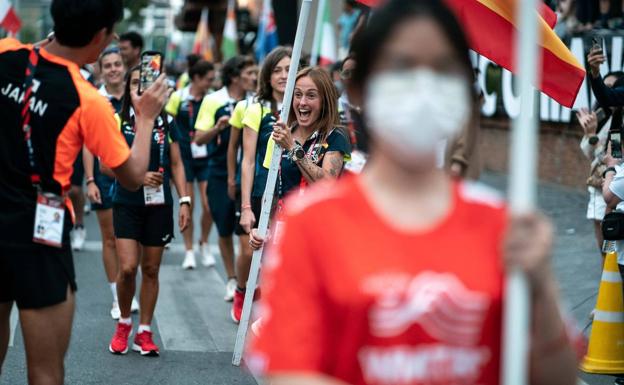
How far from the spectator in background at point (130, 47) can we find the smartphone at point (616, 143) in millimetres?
5740

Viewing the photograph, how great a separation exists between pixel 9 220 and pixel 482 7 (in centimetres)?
350

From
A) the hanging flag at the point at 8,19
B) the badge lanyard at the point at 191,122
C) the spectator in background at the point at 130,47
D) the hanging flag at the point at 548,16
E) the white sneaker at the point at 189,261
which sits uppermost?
the hanging flag at the point at 8,19

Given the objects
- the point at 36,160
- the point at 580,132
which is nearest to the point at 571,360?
the point at 36,160

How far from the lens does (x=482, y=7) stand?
6.72 meters

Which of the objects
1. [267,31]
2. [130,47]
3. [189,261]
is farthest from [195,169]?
[267,31]

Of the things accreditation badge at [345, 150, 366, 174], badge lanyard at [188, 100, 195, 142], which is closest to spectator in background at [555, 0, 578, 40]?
badge lanyard at [188, 100, 195, 142]

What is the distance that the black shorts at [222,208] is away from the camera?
10.2m

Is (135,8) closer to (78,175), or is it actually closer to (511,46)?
(78,175)

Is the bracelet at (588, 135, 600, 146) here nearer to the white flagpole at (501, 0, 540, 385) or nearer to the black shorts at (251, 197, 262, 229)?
the black shorts at (251, 197, 262, 229)

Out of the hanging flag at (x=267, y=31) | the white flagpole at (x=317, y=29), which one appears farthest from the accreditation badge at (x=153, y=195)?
the hanging flag at (x=267, y=31)

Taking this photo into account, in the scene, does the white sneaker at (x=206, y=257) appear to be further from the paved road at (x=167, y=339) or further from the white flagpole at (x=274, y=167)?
the white flagpole at (x=274, y=167)

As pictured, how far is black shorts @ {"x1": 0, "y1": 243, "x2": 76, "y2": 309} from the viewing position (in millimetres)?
4215

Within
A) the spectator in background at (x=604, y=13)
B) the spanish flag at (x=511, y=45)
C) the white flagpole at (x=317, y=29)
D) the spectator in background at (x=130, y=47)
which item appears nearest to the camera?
the spanish flag at (x=511, y=45)

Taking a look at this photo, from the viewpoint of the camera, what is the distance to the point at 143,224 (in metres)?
7.71
